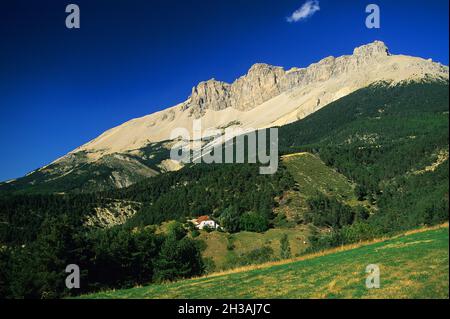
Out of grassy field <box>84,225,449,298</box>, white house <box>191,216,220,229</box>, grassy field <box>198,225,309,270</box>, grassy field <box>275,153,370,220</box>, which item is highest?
grassy field <box>275,153,370,220</box>

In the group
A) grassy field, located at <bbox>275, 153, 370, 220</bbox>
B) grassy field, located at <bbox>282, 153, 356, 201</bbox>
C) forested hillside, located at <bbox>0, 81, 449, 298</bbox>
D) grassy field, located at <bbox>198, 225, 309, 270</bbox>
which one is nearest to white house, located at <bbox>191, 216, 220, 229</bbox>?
forested hillside, located at <bbox>0, 81, 449, 298</bbox>

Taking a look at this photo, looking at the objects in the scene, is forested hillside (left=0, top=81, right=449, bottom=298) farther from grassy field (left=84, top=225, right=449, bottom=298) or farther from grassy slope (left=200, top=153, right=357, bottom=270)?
grassy field (left=84, top=225, right=449, bottom=298)

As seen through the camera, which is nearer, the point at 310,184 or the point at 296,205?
the point at 296,205

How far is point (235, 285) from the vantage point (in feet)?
82.1

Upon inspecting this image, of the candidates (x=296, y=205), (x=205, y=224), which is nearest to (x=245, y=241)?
(x=205, y=224)

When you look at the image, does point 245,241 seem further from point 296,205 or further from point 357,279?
point 357,279

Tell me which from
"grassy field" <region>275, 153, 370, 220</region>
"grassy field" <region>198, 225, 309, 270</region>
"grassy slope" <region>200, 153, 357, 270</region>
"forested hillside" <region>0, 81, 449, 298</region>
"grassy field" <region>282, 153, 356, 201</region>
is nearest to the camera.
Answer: "forested hillside" <region>0, 81, 449, 298</region>

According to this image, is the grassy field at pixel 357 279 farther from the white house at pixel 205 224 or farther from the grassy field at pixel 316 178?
the grassy field at pixel 316 178

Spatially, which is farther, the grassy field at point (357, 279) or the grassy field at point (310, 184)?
the grassy field at point (310, 184)

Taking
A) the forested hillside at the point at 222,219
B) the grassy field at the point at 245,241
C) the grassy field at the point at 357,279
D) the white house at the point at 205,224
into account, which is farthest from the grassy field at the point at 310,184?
the grassy field at the point at 357,279

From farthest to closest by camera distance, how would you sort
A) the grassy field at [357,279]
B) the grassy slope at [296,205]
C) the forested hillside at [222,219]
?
1. the grassy slope at [296,205]
2. the forested hillside at [222,219]
3. the grassy field at [357,279]

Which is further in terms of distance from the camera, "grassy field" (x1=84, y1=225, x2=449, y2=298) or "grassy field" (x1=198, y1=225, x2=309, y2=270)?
"grassy field" (x1=198, y1=225, x2=309, y2=270)

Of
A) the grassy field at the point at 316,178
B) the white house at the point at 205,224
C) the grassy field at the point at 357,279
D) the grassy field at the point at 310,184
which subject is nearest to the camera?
the grassy field at the point at 357,279
